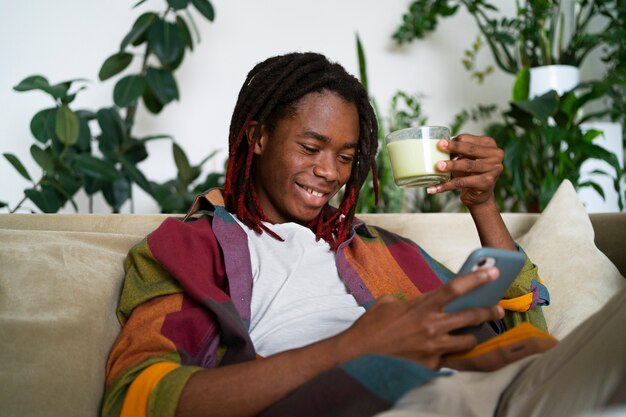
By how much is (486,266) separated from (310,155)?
0.63 meters

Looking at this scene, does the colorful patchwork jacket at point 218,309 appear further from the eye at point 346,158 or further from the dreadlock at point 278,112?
the eye at point 346,158

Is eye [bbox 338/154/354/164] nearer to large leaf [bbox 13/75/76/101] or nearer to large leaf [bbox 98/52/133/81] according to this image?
large leaf [bbox 13/75/76/101]

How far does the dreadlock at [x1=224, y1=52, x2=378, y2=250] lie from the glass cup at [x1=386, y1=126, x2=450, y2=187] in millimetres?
207

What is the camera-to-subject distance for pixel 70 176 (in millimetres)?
2781

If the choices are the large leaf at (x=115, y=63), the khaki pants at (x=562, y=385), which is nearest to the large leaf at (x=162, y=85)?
the large leaf at (x=115, y=63)

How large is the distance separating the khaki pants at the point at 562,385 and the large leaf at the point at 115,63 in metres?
2.46

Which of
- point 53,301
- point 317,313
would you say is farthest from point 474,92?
point 53,301

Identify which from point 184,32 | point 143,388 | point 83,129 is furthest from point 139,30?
point 143,388

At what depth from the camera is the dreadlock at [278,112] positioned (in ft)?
4.88

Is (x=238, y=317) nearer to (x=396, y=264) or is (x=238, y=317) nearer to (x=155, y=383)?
(x=155, y=383)

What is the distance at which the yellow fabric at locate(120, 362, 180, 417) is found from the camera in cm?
100

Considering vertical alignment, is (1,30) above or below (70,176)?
above

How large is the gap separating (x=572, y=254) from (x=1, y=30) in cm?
266

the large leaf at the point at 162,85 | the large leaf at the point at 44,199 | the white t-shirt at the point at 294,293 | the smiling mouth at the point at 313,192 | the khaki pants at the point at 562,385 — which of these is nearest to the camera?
the khaki pants at the point at 562,385
